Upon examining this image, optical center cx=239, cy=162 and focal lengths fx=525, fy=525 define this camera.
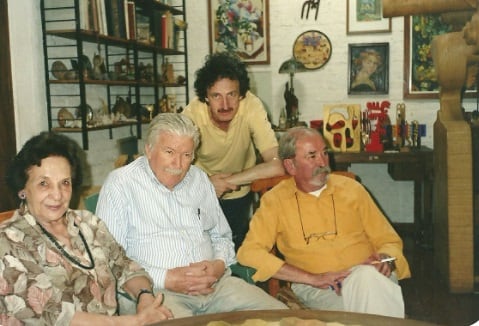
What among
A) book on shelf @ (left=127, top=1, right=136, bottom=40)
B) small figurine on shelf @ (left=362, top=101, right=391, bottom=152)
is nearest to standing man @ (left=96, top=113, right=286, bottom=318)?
book on shelf @ (left=127, top=1, right=136, bottom=40)

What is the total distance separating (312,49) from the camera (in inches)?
202

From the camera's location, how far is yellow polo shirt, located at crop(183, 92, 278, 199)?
2771 mm

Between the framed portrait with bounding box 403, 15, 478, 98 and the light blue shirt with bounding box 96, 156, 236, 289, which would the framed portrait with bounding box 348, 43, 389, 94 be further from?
the light blue shirt with bounding box 96, 156, 236, 289

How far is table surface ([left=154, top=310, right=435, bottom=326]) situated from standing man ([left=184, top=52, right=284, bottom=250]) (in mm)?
1129

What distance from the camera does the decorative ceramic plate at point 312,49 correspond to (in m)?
5.10

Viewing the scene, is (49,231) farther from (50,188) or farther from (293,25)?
(293,25)

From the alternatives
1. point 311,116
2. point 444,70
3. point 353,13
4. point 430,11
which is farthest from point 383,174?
point 430,11

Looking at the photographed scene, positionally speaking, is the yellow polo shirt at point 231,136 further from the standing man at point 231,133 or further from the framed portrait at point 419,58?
the framed portrait at point 419,58

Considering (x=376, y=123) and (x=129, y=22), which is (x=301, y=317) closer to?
(x=129, y=22)

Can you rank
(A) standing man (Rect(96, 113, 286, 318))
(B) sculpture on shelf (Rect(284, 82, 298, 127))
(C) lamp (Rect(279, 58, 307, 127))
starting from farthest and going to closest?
(B) sculpture on shelf (Rect(284, 82, 298, 127)) < (C) lamp (Rect(279, 58, 307, 127)) < (A) standing man (Rect(96, 113, 286, 318))

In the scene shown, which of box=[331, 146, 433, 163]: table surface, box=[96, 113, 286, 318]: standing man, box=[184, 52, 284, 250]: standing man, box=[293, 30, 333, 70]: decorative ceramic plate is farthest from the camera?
box=[293, 30, 333, 70]: decorative ceramic plate

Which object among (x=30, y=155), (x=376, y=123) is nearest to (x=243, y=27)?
(x=376, y=123)

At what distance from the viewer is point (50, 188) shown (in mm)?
1557

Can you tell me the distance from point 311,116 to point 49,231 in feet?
12.8
